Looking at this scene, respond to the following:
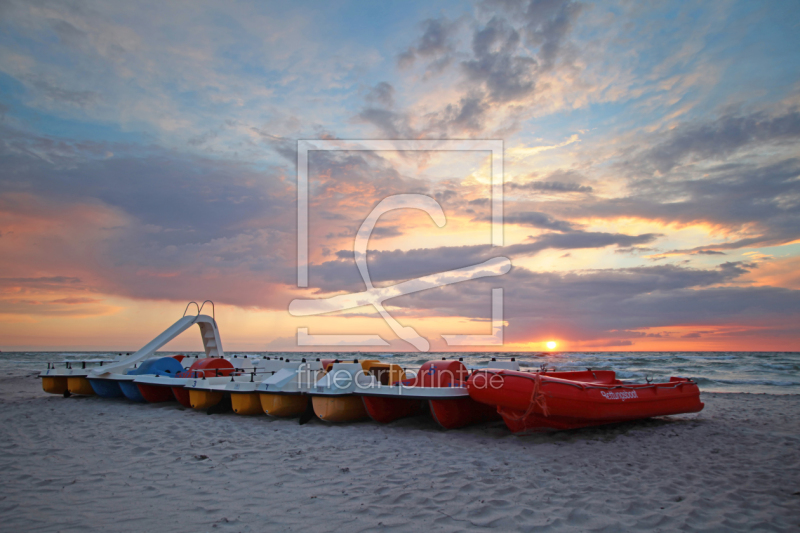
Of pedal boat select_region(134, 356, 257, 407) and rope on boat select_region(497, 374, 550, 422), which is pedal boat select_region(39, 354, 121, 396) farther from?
rope on boat select_region(497, 374, 550, 422)

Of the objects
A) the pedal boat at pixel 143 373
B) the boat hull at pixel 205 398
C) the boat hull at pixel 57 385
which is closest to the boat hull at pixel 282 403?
the boat hull at pixel 205 398

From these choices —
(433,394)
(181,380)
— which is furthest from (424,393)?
(181,380)

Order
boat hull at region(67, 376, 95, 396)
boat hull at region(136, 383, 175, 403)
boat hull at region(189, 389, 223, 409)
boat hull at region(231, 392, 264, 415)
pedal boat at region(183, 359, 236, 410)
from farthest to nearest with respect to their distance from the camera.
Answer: boat hull at region(67, 376, 95, 396)
boat hull at region(136, 383, 175, 403)
boat hull at region(189, 389, 223, 409)
pedal boat at region(183, 359, 236, 410)
boat hull at region(231, 392, 264, 415)

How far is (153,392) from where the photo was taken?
1244 cm

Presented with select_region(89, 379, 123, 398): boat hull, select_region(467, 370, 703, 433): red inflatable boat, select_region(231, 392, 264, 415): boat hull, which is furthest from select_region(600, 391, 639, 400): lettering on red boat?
select_region(89, 379, 123, 398): boat hull

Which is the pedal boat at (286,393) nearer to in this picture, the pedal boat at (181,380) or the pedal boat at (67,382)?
the pedal boat at (181,380)

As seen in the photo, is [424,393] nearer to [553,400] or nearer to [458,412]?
[458,412]

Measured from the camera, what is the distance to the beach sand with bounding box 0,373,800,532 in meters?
4.56

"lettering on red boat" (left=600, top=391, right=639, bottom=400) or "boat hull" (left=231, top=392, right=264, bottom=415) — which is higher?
"lettering on red boat" (left=600, top=391, right=639, bottom=400)

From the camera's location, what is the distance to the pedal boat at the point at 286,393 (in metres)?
9.91

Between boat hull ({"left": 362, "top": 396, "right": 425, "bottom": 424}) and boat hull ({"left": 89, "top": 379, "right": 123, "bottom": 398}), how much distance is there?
8.88m

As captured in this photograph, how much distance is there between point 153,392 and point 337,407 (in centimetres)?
636

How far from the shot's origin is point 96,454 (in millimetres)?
6914

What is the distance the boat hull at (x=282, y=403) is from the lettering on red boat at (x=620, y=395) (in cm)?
619
